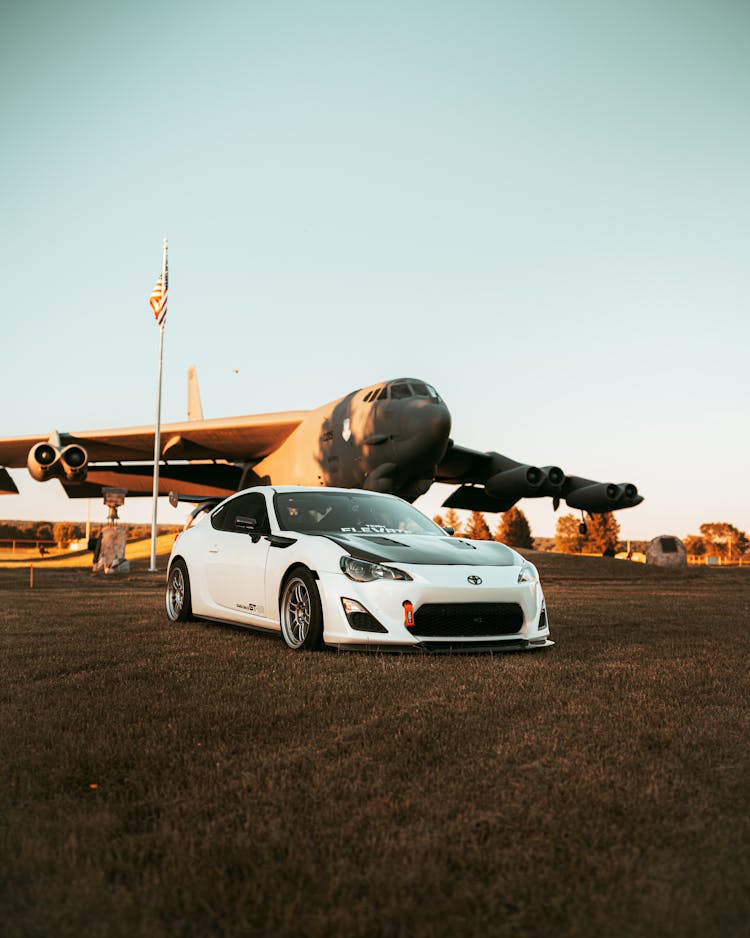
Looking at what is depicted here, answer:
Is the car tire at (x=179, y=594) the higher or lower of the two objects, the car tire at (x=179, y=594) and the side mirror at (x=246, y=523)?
the lower

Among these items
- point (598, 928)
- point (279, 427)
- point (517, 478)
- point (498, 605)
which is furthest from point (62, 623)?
point (517, 478)

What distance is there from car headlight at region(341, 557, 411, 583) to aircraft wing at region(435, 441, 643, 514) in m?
18.0

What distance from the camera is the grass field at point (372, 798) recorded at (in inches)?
82.1

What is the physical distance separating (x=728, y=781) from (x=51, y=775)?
103 inches

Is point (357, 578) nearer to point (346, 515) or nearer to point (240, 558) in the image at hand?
point (346, 515)

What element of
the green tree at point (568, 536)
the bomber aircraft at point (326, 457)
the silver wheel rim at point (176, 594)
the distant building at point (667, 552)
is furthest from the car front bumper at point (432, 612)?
the green tree at point (568, 536)

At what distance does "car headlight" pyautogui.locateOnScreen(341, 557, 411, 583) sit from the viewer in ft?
20.6

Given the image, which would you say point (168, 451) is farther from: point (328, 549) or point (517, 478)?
point (328, 549)

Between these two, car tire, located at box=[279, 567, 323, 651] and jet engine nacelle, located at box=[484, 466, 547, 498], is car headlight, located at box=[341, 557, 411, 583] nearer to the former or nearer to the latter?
car tire, located at box=[279, 567, 323, 651]

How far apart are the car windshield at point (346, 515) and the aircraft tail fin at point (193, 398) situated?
2853cm

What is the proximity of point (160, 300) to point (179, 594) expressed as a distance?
1988 cm

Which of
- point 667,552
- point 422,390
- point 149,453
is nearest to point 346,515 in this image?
point 422,390

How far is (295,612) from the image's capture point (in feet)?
22.4

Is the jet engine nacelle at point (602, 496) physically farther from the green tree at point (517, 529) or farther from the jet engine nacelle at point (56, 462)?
the green tree at point (517, 529)
